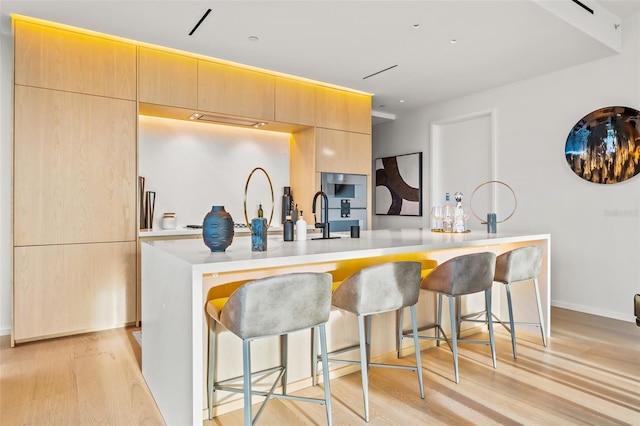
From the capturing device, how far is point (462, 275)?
7.75ft

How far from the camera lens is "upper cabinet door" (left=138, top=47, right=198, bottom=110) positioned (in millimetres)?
3541

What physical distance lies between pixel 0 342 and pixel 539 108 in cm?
572

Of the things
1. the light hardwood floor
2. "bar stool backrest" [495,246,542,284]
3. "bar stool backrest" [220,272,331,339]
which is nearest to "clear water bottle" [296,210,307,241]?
"bar stool backrest" [220,272,331,339]

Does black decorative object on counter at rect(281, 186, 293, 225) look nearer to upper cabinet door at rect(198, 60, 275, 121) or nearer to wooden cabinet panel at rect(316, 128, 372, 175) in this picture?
wooden cabinet panel at rect(316, 128, 372, 175)

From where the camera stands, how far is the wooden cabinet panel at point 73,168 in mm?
3066

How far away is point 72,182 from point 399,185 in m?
4.49

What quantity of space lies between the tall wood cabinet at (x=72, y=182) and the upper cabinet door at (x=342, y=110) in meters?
2.09

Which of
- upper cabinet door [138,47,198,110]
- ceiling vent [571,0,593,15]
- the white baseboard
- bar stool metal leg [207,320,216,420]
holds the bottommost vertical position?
the white baseboard

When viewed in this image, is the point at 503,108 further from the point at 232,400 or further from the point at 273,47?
the point at 232,400

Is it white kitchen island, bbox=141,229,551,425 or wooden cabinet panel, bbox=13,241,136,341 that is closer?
white kitchen island, bbox=141,229,551,425

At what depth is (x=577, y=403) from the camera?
2.11m

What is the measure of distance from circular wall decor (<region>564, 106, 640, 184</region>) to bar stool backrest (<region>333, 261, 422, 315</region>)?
2.89 metres

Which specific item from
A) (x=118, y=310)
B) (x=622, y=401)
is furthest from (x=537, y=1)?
(x=118, y=310)

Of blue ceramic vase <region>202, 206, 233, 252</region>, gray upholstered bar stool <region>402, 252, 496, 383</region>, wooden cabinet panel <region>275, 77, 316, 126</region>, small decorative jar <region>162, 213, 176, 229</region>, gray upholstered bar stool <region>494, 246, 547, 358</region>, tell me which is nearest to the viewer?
blue ceramic vase <region>202, 206, 233, 252</region>
